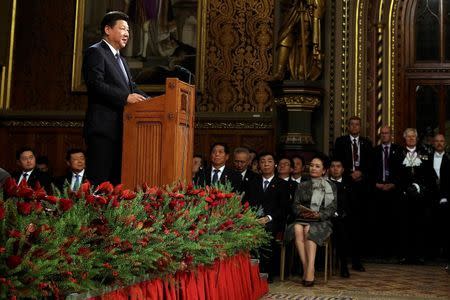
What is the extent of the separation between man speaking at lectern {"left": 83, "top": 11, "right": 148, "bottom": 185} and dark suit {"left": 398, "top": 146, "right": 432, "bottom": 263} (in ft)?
14.8

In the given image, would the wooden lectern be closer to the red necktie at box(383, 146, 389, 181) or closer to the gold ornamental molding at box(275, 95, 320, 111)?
the red necktie at box(383, 146, 389, 181)

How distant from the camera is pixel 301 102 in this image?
8.84 meters

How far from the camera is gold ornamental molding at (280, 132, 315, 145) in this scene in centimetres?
Answer: 876

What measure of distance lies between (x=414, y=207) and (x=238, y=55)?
3718 millimetres

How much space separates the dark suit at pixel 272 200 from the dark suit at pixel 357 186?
914 millimetres

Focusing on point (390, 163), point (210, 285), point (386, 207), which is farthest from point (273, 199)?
point (210, 285)

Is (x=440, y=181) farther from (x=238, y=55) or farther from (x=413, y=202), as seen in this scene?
(x=238, y=55)

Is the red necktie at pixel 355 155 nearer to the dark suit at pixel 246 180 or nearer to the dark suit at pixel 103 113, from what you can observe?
the dark suit at pixel 246 180

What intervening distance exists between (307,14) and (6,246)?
7.50 metres

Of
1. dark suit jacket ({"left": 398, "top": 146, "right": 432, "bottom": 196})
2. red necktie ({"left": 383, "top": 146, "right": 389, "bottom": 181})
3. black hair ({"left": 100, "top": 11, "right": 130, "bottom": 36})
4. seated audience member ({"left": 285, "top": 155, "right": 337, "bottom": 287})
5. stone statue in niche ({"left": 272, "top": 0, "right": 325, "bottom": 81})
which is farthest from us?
stone statue in niche ({"left": 272, "top": 0, "right": 325, "bottom": 81})

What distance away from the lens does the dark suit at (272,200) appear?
6666mm

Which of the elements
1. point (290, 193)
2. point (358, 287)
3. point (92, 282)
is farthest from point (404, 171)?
point (92, 282)

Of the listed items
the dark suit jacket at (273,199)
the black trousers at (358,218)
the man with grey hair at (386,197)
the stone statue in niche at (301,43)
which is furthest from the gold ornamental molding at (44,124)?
the man with grey hair at (386,197)

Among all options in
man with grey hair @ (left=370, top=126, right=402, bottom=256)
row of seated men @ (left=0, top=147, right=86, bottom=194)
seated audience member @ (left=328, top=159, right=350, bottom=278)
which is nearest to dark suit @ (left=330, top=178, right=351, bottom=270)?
seated audience member @ (left=328, top=159, right=350, bottom=278)
